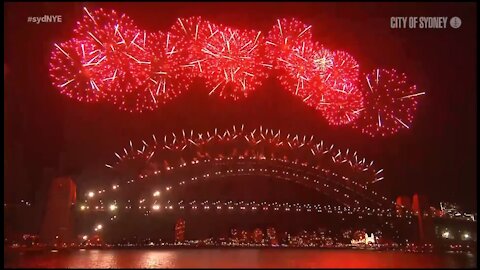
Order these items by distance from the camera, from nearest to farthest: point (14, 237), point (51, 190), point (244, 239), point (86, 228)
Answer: point (14, 237) < point (51, 190) < point (86, 228) < point (244, 239)

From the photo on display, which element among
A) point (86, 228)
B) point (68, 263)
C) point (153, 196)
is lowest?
point (68, 263)

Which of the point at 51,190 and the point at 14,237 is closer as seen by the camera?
the point at 14,237

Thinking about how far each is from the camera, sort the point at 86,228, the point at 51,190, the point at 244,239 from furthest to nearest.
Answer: the point at 244,239, the point at 86,228, the point at 51,190

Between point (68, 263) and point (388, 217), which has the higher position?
point (388, 217)

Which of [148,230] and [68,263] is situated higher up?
[148,230]

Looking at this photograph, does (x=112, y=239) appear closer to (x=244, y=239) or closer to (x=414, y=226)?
(x=244, y=239)

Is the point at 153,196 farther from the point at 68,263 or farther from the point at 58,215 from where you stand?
the point at 68,263

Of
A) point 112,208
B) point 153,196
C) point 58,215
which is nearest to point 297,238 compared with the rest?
point 153,196

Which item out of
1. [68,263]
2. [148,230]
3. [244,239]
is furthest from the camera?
[244,239]

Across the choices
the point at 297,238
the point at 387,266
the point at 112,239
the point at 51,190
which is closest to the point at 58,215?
the point at 51,190
